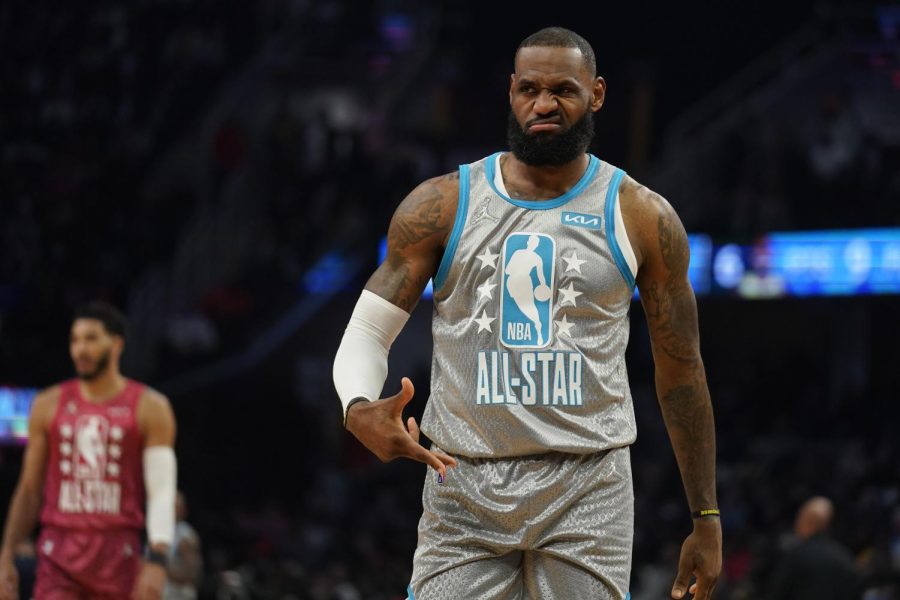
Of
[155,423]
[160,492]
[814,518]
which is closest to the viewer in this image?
[160,492]

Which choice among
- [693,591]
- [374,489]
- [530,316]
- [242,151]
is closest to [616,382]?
[530,316]

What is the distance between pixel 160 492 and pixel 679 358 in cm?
343

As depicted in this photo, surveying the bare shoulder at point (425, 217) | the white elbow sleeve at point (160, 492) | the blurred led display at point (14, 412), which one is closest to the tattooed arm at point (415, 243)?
the bare shoulder at point (425, 217)

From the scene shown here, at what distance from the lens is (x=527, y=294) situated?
4.10m

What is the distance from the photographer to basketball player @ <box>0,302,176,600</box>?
7.03m

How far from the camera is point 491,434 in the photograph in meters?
4.08

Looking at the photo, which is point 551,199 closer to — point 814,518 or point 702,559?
point 702,559

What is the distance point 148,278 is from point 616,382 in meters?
14.6

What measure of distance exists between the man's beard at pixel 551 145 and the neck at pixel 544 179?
1.3 inches

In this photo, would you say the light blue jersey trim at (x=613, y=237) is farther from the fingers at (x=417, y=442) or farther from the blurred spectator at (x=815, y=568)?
the blurred spectator at (x=815, y=568)

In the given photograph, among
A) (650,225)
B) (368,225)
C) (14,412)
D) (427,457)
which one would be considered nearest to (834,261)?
(368,225)

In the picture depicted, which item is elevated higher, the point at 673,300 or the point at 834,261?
the point at 834,261

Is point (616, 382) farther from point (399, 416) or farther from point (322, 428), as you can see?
point (322, 428)

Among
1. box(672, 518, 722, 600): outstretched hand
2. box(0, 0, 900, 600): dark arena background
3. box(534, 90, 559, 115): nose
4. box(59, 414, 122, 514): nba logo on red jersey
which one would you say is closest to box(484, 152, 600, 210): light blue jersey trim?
box(534, 90, 559, 115): nose
